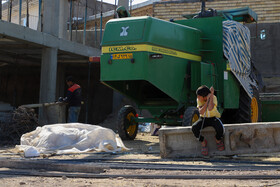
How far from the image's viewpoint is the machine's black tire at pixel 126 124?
10.3 meters

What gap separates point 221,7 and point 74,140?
55.5ft

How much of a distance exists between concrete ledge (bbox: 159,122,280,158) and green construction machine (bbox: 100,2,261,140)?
1.48 metres

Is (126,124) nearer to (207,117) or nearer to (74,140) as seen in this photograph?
(74,140)

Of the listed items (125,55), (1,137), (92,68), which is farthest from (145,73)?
(92,68)

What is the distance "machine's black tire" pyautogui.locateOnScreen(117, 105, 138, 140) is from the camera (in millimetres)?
10328

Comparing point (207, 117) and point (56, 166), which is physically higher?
point (207, 117)

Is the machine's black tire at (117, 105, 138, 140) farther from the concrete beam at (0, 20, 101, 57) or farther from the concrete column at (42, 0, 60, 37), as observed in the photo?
the concrete column at (42, 0, 60, 37)

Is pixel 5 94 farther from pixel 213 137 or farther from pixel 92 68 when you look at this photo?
pixel 213 137

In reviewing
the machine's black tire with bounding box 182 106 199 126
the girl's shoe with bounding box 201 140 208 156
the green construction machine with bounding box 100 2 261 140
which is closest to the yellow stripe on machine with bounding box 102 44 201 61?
the green construction machine with bounding box 100 2 261 140

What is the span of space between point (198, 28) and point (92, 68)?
10.1m

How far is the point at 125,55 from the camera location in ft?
29.8

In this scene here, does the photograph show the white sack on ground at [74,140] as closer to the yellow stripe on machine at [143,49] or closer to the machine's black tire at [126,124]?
the machine's black tire at [126,124]

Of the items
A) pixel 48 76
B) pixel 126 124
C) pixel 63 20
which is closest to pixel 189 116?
pixel 126 124

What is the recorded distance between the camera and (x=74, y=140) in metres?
8.40
